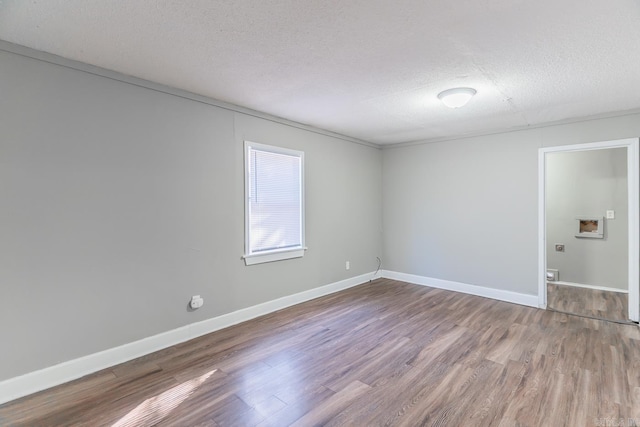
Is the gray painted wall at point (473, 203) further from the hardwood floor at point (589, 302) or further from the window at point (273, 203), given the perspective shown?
the window at point (273, 203)

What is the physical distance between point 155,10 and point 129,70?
1033 millimetres

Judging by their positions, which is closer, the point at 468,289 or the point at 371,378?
the point at 371,378

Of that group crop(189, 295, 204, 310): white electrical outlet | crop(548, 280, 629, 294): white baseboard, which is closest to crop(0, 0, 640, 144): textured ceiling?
crop(189, 295, 204, 310): white electrical outlet

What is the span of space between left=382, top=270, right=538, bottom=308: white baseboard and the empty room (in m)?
0.04

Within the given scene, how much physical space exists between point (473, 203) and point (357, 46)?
3438 millimetres

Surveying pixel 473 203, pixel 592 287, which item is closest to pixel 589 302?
pixel 592 287

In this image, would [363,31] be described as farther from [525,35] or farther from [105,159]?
[105,159]

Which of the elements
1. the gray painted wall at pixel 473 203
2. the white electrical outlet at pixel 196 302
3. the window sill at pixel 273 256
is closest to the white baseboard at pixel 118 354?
the white electrical outlet at pixel 196 302

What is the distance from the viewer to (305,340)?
3053 millimetres

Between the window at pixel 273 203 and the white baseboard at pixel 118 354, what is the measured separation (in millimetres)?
620

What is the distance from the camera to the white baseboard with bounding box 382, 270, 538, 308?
4168 mm

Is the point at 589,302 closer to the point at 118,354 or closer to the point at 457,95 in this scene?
the point at 457,95

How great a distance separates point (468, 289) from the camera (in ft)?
15.4

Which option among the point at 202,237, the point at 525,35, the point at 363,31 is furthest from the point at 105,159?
the point at 525,35
